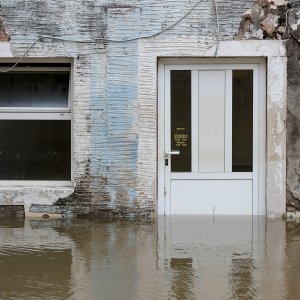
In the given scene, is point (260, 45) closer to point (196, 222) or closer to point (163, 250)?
point (196, 222)

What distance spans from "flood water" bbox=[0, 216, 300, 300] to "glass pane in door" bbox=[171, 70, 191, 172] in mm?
707

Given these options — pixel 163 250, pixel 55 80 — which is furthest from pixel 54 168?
pixel 163 250

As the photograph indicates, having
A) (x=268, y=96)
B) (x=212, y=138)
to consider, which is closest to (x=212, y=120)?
(x=212, y=138)

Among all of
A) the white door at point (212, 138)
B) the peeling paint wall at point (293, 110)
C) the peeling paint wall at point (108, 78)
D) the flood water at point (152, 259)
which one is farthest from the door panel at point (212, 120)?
the peeling paint wall at point (293, 110)

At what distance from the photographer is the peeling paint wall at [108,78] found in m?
7.79

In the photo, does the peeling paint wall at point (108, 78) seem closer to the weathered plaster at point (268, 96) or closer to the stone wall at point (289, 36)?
the weathered plaster at point (268, 96)

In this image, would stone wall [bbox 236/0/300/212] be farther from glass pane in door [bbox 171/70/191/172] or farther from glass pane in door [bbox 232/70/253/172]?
glass pane in door [bbox 171/70/191/172]

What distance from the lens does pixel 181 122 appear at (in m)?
7.98

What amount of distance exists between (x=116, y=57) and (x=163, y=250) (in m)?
2.66

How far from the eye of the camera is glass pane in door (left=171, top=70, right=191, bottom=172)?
26.2 ft

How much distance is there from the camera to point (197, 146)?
7.97 metres

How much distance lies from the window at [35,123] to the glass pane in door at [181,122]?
52.9 inches

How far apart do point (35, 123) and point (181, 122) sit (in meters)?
1.87

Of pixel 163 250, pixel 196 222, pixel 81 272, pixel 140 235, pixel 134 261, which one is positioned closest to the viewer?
pixel 81 272
